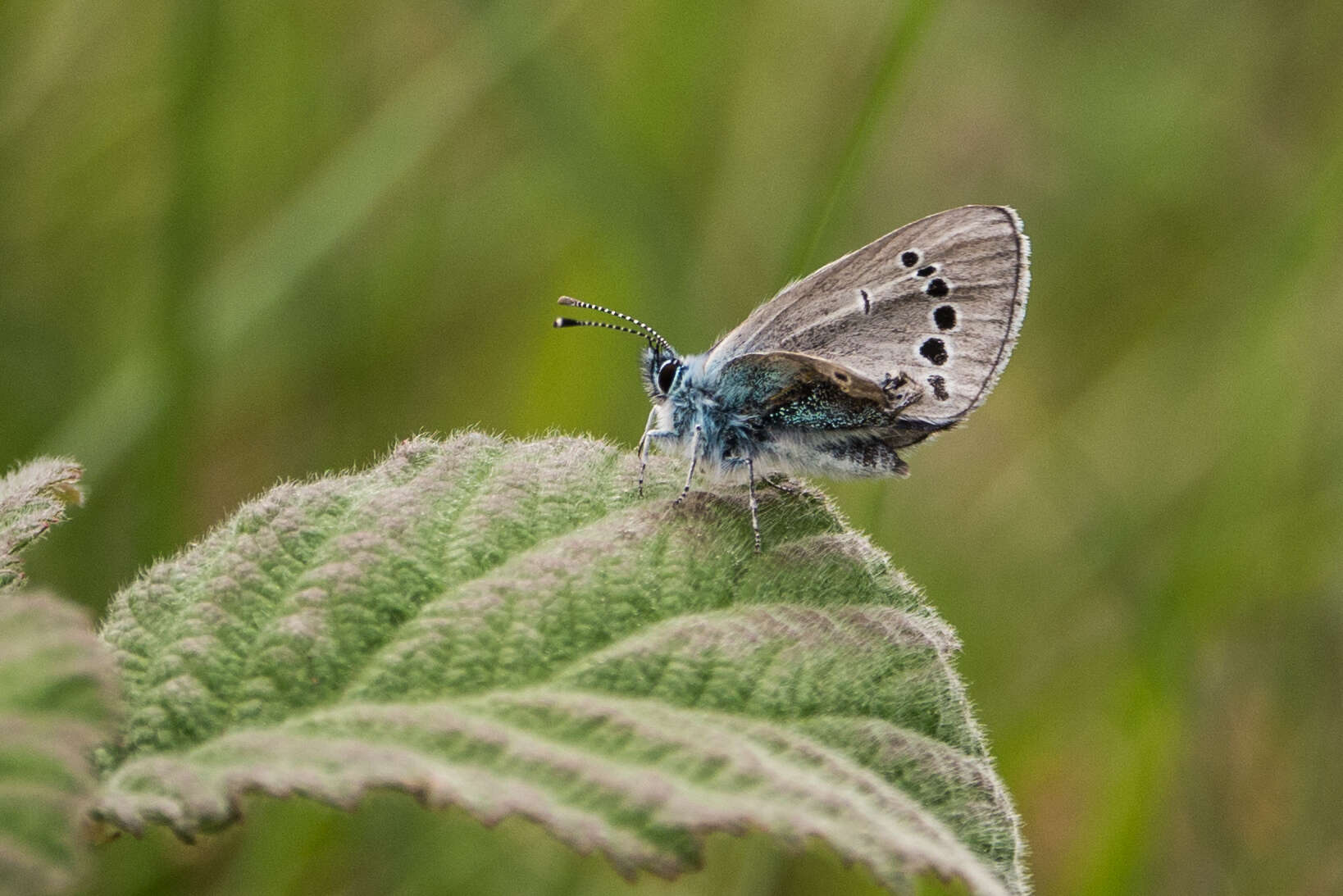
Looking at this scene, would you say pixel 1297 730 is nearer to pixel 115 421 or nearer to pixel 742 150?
pixel 742 150

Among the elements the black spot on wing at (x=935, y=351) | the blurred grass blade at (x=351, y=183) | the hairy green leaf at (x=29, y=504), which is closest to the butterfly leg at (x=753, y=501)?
the black spot on wing at (x=935, y=351)

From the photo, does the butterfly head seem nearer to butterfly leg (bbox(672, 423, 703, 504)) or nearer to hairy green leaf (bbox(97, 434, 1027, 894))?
butterfly leg (bbox(672, 423, 703, 504))

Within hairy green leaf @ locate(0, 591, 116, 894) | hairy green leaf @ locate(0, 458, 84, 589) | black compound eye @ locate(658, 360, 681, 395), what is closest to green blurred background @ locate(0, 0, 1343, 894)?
black compound eye @ locate(658, 360, 681, 395)

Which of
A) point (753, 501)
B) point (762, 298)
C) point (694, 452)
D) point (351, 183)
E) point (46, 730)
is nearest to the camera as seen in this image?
point (46, 730)

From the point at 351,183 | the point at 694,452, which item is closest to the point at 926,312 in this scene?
the point at 694,452

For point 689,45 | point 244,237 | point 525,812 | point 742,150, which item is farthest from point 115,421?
point 525,812

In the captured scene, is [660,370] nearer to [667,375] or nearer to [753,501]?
[667,375]
